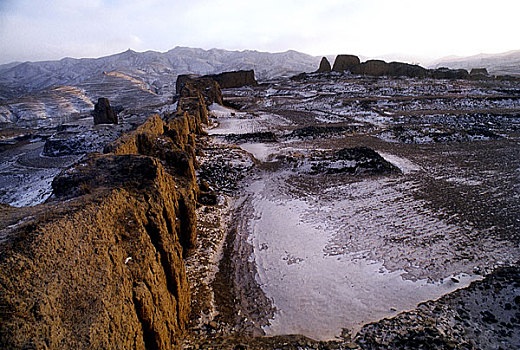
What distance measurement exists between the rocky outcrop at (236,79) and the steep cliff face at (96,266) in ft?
220

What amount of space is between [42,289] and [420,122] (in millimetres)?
33029

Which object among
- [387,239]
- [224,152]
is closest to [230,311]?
[387,239]

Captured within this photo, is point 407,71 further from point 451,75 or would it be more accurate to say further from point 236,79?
point 236,79

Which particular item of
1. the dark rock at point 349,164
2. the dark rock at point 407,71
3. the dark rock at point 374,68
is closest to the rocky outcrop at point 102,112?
the dark rock at point 349,164

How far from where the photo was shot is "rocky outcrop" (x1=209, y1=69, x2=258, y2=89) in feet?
229

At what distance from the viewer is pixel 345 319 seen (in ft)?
22.9

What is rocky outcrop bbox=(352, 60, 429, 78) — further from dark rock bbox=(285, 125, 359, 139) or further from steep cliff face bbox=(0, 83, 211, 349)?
steep cliff face bbox=(0, 83, 211, 349)

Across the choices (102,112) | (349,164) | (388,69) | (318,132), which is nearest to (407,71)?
(388,69)

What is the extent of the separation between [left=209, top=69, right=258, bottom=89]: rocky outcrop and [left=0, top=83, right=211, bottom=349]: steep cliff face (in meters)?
66.9

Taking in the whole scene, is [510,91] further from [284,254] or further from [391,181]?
[284,254]

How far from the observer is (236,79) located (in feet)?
230

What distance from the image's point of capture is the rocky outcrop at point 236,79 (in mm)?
69938

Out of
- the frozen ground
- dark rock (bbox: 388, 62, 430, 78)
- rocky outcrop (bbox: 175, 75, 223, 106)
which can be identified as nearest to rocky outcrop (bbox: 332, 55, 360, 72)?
dark rock (bbox: 388, 62, 430, 78)

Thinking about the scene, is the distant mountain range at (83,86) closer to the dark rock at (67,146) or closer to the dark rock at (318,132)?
the dark rock at (67,146)
